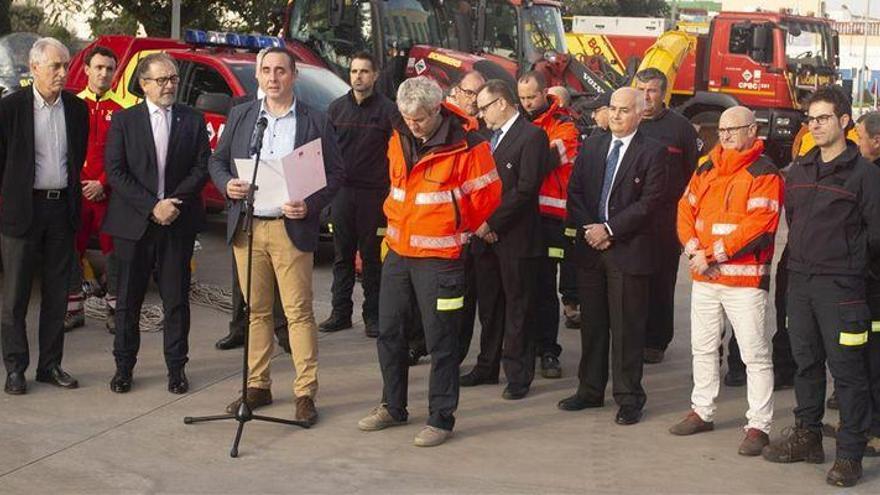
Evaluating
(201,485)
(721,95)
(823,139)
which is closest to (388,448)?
(201,485)

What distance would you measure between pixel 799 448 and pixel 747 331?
652 mm

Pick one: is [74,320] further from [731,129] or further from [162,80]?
[731,129]

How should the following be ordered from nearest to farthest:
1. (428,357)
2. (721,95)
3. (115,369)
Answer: (115,369)
(428,357)
(721,95)

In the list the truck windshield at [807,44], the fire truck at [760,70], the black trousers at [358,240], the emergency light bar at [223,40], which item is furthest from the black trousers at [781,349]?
the truck windshield at [807,44]

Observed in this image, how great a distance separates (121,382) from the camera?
314 inches

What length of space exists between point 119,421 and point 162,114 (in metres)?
1.80

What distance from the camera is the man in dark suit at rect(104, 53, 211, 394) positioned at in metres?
7.85

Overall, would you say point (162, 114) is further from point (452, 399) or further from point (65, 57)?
point (452, 399)

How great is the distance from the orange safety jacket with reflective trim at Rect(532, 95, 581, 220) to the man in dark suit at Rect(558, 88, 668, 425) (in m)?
0.90

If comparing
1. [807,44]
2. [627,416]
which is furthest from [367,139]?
[807,44]

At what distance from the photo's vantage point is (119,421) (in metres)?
7.35

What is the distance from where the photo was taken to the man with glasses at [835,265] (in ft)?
21.5

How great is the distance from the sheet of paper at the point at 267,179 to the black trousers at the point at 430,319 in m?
0.67

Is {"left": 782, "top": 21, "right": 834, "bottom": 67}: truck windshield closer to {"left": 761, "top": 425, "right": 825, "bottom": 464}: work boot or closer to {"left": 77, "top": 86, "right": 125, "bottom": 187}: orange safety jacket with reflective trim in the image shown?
{"left": 77, "top": 86, "right": 125, "bottom": 187}: orange safety jacket with reflective trim
